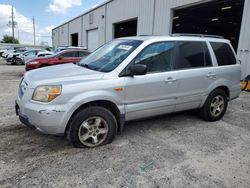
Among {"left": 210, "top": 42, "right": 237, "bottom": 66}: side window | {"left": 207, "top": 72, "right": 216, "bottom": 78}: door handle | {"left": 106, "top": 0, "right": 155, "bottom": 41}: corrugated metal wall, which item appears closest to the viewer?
{"left": 207, "top": 72, "right": 216, "bottom": 78}: door handle

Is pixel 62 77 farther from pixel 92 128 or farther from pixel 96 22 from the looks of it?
pixel 96 22

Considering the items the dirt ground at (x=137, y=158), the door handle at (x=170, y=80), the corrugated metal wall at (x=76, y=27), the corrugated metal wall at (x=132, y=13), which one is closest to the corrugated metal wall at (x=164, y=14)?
the corrugated metal wall at (x=132, y=13)

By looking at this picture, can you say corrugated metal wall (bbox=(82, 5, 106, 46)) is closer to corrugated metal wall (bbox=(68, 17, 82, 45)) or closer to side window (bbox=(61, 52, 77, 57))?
corrugated metal wall (bbox=(68, 17, 82, 45))

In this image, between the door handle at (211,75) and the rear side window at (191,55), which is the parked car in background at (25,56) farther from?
the door handle at (211,75)

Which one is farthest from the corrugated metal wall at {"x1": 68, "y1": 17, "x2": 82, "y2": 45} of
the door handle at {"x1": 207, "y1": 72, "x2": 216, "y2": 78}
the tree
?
the tree

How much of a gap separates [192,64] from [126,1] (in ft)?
47.7

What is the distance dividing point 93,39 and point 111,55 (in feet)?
73.0

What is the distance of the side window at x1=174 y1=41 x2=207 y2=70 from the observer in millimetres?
3977

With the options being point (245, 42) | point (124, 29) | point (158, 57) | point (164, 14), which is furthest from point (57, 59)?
point (124, 29)

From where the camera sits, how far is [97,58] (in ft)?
13.2

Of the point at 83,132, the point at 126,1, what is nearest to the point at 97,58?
the point at 83,132

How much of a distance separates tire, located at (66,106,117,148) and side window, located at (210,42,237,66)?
275 centimetres

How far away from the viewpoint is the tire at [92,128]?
3090mm

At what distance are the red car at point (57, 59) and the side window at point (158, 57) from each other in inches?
297
